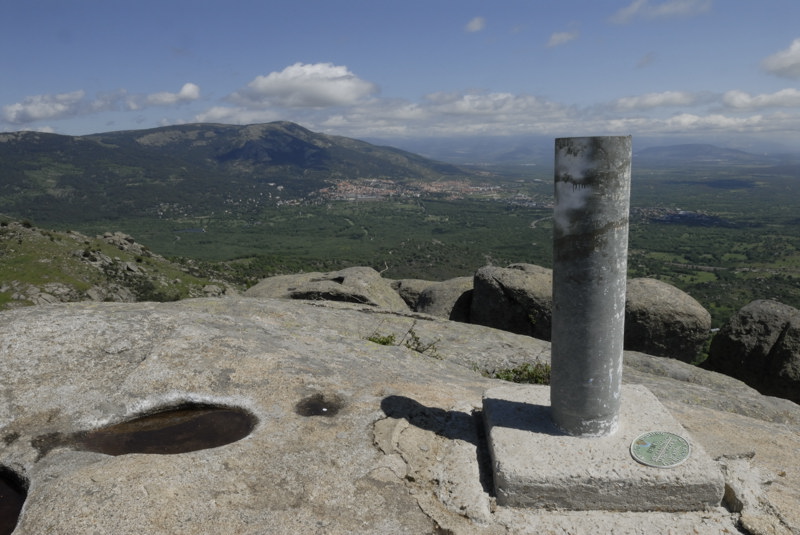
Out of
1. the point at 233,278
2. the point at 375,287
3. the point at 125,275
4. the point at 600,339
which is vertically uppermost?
the point at 600,339

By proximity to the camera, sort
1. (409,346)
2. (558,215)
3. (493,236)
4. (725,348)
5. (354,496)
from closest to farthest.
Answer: (354,496), (558,215), (409,346), (725,348), (493,236)

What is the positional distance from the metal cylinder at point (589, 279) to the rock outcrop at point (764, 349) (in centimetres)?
1064

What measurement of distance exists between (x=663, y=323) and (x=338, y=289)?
32.5ft

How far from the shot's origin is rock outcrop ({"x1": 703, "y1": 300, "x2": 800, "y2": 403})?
1421cm

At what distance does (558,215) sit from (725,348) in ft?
41.0

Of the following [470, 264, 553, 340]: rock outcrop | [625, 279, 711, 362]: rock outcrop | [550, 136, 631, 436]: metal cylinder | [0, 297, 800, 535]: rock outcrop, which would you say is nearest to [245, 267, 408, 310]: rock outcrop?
[470, 264, 553, 340]: rock outcrop

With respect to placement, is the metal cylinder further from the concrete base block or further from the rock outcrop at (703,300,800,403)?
the rock outcrop at (703,300,800,403)

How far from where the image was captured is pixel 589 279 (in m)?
6.24

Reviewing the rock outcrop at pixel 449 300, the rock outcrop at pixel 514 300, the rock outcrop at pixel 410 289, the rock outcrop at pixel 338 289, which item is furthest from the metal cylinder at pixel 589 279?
the rock outcrop at pixel 410 289

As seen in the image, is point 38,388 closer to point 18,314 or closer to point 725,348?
point 18,314

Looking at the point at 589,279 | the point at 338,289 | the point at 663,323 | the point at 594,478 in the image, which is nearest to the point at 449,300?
the point at 338,289

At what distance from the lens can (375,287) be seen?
1900cm

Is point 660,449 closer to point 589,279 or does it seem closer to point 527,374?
point 589,279

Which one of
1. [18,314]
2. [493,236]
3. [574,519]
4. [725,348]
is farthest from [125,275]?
[493,236]
